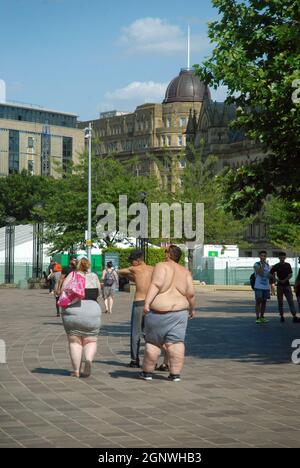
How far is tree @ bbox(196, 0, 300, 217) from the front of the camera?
16656 millimetres

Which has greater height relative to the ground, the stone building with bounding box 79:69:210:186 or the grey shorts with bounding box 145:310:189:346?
the stone building with bounding box 79:69:210:186

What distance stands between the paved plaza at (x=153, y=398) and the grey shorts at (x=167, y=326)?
586 mm

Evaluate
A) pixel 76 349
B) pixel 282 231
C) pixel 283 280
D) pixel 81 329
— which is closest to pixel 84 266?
pixel 81 329

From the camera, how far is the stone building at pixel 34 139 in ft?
→ 505

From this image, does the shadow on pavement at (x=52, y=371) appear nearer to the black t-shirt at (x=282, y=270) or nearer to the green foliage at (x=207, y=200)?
the black t-shirt at (x=282, y=270)

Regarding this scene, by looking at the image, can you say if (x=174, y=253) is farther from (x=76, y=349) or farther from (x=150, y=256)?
(x=150, y=256)

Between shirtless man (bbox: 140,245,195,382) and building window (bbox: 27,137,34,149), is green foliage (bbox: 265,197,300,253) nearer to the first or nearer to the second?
shirtless man (bbox: 140,245,195,382)

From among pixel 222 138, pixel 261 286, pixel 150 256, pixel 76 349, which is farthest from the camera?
pixel 222 138

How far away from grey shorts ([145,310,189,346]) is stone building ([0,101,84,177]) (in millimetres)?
137678

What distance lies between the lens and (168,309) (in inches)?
513

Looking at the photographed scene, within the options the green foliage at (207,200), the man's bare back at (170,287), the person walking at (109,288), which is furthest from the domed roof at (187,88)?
the man's bare back at (170,287)

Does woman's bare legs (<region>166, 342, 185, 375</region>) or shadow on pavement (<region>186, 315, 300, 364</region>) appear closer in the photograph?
woman's bare legs (<region>166, 342, 185, 375</region>)

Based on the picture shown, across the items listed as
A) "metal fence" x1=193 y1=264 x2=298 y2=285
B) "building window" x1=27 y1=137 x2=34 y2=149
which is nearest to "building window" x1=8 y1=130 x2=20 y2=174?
"building window" x1=27 y1=137 x2=34 y2=149

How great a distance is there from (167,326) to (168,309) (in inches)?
8.4
